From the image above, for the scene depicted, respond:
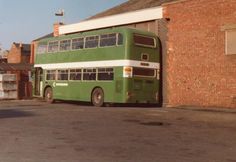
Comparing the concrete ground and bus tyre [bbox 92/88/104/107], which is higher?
bus tyre [bbox 92/88/104/107]

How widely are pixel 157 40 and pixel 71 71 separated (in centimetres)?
580

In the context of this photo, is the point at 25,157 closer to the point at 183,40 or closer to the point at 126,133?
the point at 126,133

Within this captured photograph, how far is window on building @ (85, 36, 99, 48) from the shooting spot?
29163 millimetres

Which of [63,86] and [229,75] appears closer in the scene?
[229,75]

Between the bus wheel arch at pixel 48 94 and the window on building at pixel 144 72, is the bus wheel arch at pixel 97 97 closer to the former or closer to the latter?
the window on building at pixel 144 72

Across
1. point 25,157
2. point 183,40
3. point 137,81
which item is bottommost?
point 25,157

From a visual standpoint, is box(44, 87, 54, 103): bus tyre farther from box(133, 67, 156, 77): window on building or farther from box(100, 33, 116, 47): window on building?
box(133, 67, 156, 77): window on building

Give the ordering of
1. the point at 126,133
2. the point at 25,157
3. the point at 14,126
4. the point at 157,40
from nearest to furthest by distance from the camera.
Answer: the point at 25,157, the point at 126,133, the point at 14,126, the point at 157,40

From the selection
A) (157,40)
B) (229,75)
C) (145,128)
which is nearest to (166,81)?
(157,40)

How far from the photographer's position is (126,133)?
1434 centimetres

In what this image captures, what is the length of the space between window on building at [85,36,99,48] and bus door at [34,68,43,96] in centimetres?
612

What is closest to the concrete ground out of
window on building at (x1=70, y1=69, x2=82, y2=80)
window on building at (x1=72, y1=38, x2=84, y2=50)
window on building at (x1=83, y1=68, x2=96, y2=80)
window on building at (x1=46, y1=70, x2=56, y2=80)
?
window on building at (x1=83, y1=68, x2=96, y2=80)

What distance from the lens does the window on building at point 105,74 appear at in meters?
27.9

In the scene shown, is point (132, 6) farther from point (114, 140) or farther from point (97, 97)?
point (114, 140)
